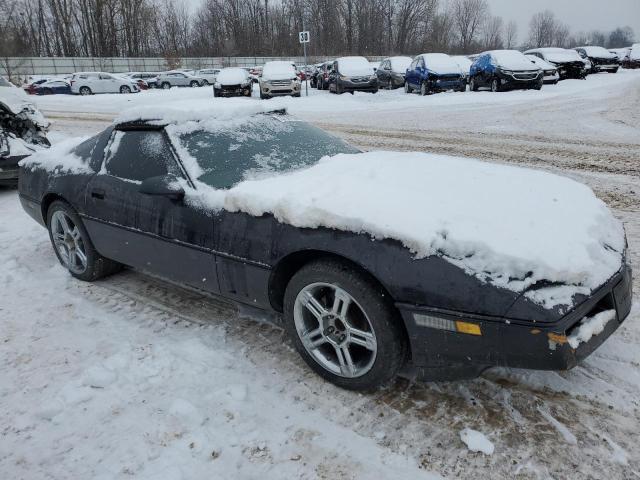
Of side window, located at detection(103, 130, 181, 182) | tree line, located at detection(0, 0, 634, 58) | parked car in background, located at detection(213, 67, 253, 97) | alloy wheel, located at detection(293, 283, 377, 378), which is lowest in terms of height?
alloy wheel, located at detection(293, 283, 377, 378)

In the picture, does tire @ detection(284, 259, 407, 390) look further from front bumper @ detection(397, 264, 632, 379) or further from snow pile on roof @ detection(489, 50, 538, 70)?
snow pile on roof @ detection(489, 50, 538, 70)

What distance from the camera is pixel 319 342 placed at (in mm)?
2686

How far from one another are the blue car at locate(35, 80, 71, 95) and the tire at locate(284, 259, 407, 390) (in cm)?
3516

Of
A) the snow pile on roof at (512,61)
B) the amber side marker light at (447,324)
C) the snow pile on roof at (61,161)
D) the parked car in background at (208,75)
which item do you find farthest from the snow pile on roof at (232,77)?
A: the amber side marker light at (447,324)

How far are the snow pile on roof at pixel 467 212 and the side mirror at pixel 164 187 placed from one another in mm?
281

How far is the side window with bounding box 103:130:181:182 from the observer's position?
3.35m

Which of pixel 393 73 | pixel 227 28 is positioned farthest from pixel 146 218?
pixel 227 28

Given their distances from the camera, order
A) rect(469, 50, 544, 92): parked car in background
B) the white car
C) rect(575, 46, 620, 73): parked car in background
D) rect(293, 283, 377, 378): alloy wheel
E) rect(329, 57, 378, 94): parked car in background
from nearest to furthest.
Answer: rect(293, 283, 377, 378): alloy wheel < rect(469, 50, 544, 92): parked car in background < rect(329, 57, 378, 94): parked car in background < rect(575, 46, 620, 73): parked car in background < the white car

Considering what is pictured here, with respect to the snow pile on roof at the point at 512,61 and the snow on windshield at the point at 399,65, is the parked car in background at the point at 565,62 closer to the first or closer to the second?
the snow pile on roof at the point at 512,61

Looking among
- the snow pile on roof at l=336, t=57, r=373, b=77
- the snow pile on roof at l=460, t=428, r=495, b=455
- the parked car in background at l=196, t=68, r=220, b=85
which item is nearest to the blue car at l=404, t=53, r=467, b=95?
the snow pile on roof at l=336, t=57, r=373, b=77

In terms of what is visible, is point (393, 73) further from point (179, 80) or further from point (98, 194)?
point (98, 194)

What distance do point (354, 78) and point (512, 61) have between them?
6144 millimetres

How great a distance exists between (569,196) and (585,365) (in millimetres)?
920

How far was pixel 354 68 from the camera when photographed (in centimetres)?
2116
